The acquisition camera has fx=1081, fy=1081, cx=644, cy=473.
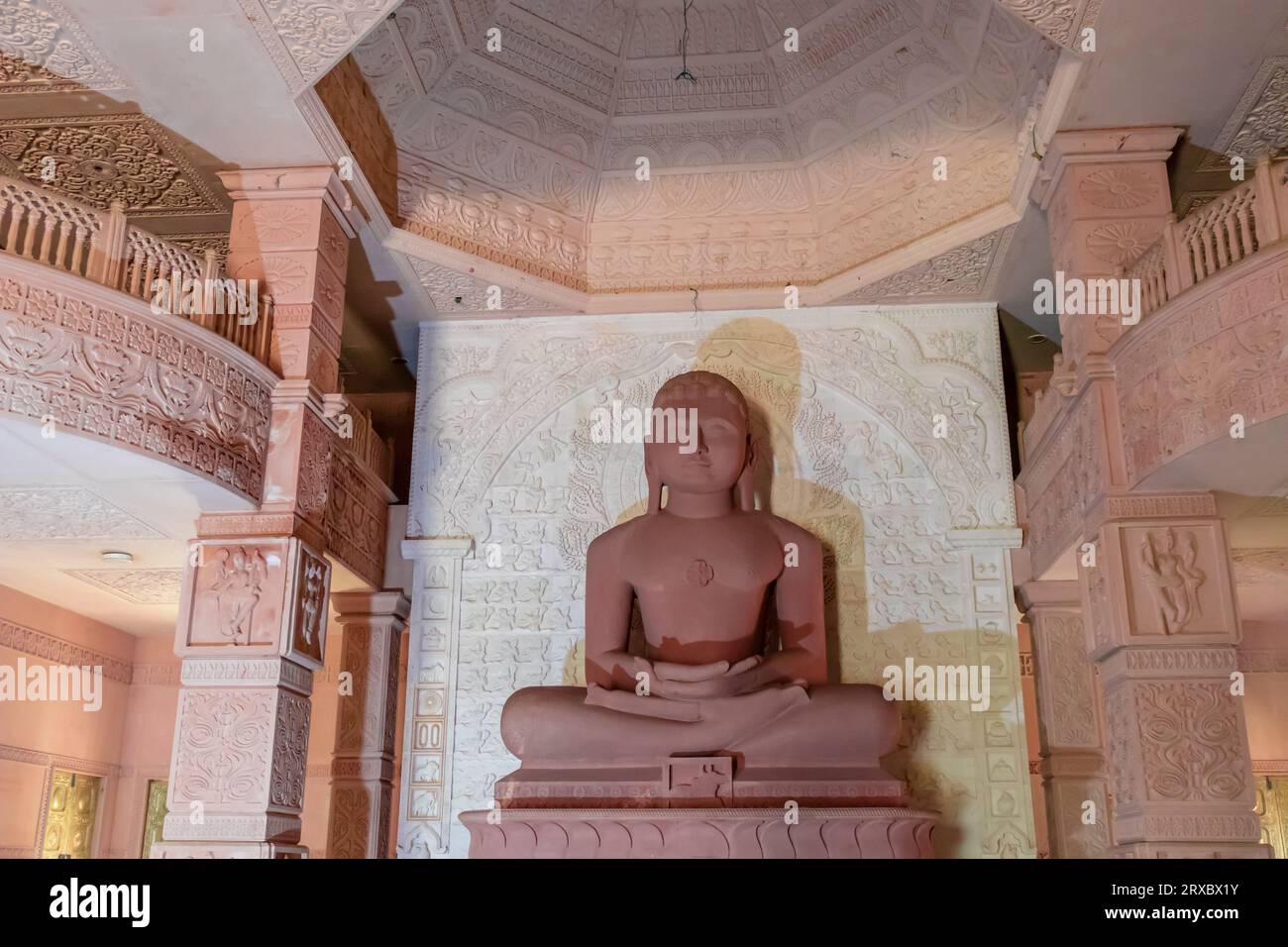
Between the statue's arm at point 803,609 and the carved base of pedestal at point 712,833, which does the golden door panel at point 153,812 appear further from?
the statue's arm at point 803,609

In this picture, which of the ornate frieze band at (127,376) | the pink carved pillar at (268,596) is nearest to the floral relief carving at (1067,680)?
the pink carved pillar at (268,596)

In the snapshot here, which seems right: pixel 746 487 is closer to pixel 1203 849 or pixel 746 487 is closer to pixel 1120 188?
pixel 1120 188

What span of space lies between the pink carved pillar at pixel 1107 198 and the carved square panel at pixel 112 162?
18.7 feet

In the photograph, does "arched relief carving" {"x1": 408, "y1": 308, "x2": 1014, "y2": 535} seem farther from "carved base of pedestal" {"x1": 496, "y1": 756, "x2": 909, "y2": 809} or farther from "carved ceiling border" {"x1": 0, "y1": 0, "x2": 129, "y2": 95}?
"carved ceiling border" {"x1": 0, "y1": 0, "x2": 129, "y2": 95}

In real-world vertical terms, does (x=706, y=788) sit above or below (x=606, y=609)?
below

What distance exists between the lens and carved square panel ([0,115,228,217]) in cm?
710

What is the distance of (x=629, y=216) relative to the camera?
8.59 m

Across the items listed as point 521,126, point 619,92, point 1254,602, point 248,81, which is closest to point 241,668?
point 248,81

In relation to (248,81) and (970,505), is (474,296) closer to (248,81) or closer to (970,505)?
(248,81)

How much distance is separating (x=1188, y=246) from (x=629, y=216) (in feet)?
13.9

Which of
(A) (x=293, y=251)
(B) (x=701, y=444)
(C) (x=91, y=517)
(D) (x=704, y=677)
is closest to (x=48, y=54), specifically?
(A) (x=293, y=251)

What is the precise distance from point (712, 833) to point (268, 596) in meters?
2.79

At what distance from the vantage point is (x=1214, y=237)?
6027mm

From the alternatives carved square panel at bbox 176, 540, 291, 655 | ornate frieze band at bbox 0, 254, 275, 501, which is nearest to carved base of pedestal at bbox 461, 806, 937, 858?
carved square panel at bbox 176, 540, 291, 655
